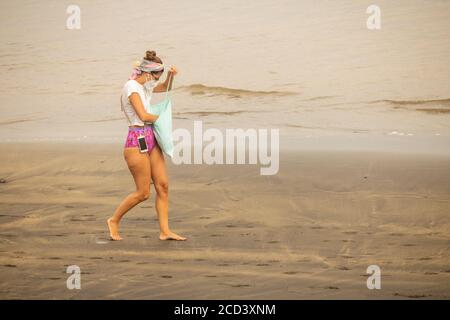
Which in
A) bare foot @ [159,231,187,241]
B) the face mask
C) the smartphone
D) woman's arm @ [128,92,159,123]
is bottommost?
bare foot @ [159,231,187,241]

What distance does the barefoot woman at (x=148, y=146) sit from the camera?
338 inches

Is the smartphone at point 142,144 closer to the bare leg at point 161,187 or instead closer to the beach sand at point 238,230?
the bare leg at point 161,187

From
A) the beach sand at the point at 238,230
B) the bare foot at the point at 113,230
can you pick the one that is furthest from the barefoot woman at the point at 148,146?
the beach sand at the point at 238,230

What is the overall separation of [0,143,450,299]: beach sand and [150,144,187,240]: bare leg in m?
0.14

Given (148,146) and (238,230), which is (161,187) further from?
(238,230)

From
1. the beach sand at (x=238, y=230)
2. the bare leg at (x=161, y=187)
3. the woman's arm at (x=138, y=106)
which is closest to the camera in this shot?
the beach sand at (x=238, y=230)

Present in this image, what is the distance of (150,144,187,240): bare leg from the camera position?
873cm

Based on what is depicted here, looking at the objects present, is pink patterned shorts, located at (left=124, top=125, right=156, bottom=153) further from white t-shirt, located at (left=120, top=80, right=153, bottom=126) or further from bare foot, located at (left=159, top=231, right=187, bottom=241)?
bare foot, located at (left=159, top=231, right=187, bottom=241)

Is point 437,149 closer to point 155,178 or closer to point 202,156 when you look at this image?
point 202,156

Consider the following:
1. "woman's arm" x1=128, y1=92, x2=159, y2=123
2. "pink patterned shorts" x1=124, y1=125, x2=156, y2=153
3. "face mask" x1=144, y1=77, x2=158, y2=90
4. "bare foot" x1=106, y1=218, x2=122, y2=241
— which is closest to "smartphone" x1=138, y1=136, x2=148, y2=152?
"pink patterned shorts" x1=124, y1=125, x2=156, y2=153

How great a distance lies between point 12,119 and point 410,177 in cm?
817

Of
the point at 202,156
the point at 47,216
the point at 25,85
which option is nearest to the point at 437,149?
the point at 202,156

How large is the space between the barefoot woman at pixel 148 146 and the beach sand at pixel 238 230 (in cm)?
24

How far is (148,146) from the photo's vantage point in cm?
866
